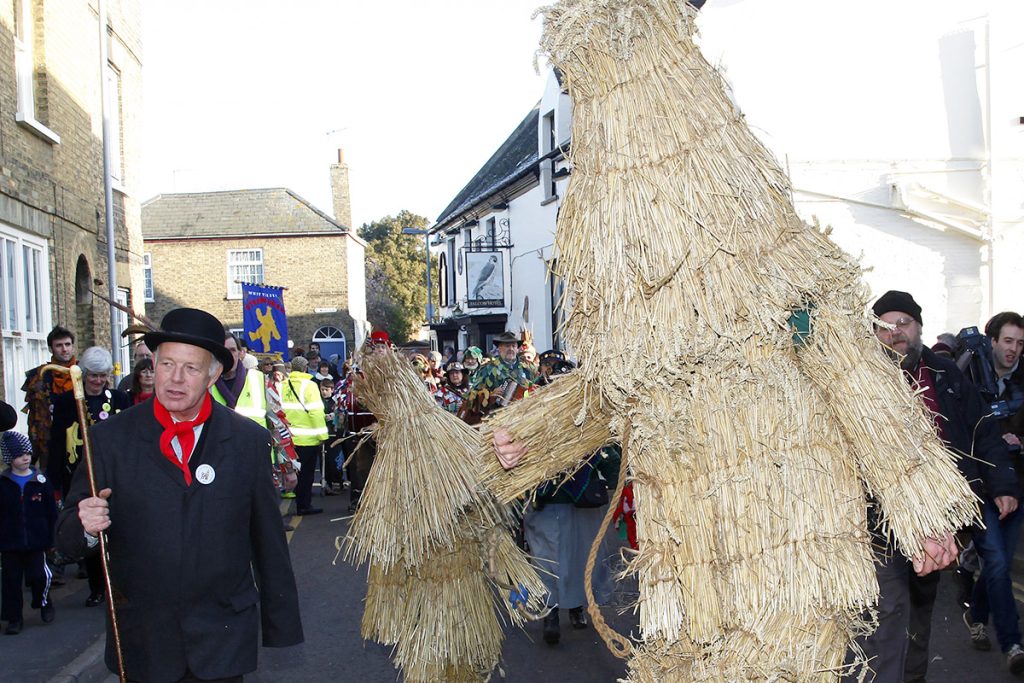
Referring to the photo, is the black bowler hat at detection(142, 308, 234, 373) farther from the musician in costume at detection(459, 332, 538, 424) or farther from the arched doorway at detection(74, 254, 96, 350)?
the arched doorway at detection(74, 254, 96, 350)

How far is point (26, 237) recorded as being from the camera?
1162 centimetres

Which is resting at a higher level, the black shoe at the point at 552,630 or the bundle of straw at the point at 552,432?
the bundle of straw at the point at 552,432

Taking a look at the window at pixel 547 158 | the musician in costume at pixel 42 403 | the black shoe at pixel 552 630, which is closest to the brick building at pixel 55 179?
the musician in costume at pixel 42 403

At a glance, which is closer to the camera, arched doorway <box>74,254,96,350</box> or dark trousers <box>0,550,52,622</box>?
dark trousers <box>0,550,52,622</box>

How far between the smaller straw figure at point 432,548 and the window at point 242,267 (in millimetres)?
34994

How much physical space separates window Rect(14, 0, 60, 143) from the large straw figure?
1049 centimetres

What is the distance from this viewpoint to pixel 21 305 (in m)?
11.4

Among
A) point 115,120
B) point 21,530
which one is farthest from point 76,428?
point 115,120

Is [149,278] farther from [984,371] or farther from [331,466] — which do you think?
[984,371]

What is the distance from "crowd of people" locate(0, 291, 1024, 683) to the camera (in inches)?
138

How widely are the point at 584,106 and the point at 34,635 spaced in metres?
5.76

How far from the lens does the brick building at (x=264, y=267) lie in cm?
3875

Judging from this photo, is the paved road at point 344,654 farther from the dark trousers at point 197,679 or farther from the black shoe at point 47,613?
the dark trousers at point 197,679

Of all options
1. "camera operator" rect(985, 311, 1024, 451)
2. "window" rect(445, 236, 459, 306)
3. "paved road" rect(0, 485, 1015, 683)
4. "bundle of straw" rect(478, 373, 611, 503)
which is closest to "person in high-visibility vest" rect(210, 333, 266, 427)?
"paved road" rect(0, 485, 1015, 683)
